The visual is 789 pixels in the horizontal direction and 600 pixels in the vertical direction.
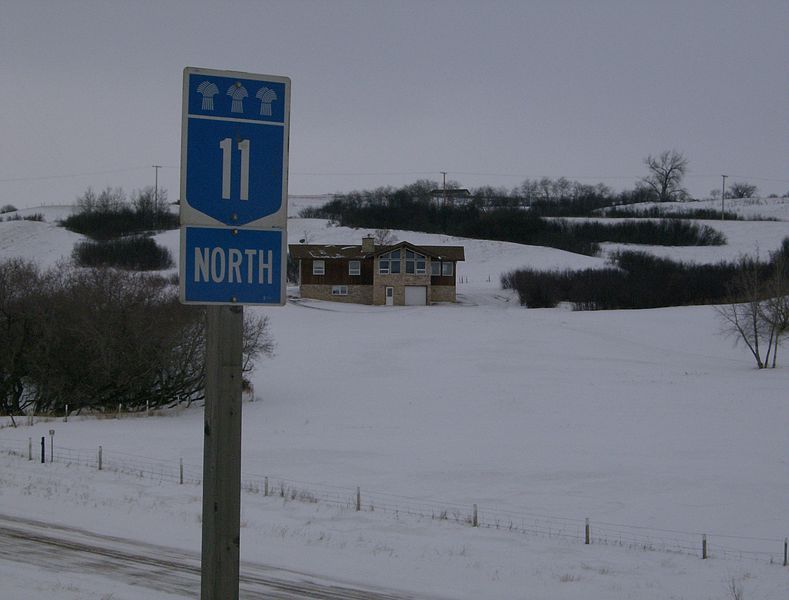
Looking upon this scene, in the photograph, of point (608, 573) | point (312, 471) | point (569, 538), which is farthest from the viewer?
point (312, 471)

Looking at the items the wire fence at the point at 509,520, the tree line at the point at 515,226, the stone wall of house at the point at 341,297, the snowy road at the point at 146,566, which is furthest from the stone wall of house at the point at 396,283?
the snowy road at the point at 146,566

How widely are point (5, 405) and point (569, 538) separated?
34.8 metres

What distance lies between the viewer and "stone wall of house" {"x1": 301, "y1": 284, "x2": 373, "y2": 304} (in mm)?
86688

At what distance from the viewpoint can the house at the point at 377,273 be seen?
278 ft

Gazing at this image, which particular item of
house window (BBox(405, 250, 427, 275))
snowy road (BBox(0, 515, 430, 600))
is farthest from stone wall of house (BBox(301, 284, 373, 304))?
snowy road (BBox(0, 515, 430, 600))

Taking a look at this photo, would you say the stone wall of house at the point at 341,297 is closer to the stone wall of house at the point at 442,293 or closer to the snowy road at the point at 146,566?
the stone wall of house at the point at 442,293

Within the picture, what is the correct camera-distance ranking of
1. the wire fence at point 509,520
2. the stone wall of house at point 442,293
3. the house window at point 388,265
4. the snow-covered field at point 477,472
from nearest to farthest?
1. the snow-covered field at point 477,472
2. the wire fence at point 509,520
3. the house window at point 388,265
4. the stone wall of house at point 442,293

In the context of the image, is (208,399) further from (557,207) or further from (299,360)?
(557,207)

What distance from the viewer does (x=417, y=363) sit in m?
53.8

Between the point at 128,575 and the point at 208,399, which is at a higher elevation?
the point at 208,399

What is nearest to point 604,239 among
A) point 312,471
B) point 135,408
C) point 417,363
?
point 417,363

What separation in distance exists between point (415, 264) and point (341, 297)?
8.38 meters

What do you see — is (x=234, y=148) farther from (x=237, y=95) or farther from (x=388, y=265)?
(x=388, y=265)

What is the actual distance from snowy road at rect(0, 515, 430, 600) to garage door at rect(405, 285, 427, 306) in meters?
71.8
